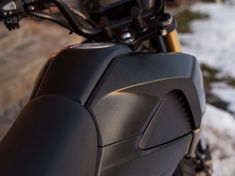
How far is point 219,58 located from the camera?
3.71 metres

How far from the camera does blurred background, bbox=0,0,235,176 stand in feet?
8.99

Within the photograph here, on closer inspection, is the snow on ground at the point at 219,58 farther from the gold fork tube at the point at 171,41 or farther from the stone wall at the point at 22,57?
the gold fork tube at the point at 171,41

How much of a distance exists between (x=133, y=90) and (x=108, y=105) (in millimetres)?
67

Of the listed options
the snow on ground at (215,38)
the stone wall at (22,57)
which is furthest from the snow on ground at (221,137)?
the stone wall at (22,57)

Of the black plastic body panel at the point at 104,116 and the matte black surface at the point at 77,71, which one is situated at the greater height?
the matte black surface at the point at 77,71

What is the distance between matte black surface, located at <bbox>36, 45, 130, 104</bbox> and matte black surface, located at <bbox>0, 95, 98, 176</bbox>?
0.08 ft

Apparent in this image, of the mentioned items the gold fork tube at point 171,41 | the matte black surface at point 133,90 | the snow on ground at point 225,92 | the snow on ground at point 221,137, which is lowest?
the snow on ground at point 225,92

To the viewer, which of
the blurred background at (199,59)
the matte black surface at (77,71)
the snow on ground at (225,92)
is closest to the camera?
the matte black surface at (77,71)

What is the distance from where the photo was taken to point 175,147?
118 cm

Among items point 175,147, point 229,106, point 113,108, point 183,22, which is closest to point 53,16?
point 113,108

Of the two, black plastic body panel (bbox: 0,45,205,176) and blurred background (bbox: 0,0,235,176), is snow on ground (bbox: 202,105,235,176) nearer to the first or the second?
blurred background (bbox: 0,0,235,176)

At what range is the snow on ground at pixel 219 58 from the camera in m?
2.59

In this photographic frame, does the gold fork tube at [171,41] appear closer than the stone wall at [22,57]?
Yes

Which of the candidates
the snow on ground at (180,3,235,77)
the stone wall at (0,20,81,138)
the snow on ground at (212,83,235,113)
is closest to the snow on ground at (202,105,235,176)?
the snow on ground at (212,83,235,113)
